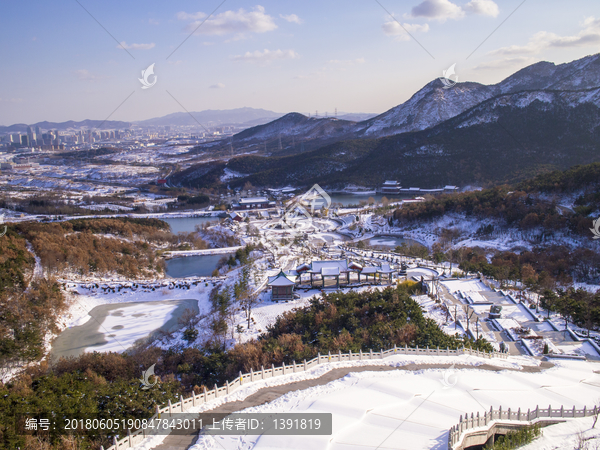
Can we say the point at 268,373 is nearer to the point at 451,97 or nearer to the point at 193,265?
the point at 193,265

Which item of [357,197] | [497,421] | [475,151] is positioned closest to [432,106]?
[475,151]

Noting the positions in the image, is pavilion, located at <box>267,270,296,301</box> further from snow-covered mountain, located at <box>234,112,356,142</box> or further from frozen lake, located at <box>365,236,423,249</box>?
snow-covered mountain, located at <box>234,112,356,142</box>

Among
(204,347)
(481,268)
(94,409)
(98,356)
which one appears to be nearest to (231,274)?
(204,347)

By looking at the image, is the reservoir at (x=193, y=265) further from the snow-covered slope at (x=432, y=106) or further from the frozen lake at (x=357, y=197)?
the snow-covered slope at (x=432, y=106)

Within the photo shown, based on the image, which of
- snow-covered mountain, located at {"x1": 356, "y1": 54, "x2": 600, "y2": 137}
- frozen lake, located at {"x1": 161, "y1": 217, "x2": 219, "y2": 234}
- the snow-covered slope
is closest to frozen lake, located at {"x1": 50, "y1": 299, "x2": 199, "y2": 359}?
frozen lake, located at {"x1": 161, "y1": 217, "x2": 219, "y2": 234}

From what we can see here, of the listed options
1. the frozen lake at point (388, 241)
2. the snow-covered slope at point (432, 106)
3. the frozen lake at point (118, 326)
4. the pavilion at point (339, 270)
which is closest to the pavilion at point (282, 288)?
the pavilion at point (339, 270)

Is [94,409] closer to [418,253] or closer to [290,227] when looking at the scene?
[418,253]
